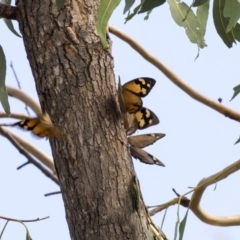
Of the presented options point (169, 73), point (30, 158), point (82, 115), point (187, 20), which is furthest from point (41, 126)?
point (169, 73)

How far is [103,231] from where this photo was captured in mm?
933

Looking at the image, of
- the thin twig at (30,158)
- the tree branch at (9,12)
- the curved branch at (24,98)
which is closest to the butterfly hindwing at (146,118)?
the tree branch at (9,12)

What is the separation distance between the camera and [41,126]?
101 cm

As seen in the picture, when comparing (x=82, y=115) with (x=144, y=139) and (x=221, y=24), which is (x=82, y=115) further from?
(x=221, y=24)

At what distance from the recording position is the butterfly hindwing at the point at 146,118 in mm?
1081

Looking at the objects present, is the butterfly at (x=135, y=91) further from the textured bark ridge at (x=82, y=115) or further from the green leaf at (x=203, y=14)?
the green leaf at (x=203, y=14)

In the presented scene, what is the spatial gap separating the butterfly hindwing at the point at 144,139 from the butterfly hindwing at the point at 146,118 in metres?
0.02

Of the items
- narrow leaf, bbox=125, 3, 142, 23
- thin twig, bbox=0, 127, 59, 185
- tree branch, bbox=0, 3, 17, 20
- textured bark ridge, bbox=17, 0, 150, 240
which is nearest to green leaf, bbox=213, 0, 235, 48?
narrow leaf, bbox=125, 3, 142, 23

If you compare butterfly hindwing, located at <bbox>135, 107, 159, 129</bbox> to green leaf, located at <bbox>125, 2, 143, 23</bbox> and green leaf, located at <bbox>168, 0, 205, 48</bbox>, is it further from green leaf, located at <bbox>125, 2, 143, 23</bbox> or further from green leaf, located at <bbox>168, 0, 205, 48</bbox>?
green leaf, located at <bbox>168, 0, 205, 48</bbox>

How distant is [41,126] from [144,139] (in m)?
0.19

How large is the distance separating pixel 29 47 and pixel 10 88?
1.01 meters

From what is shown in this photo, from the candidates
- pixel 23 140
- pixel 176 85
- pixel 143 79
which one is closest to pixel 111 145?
pixel 143 79

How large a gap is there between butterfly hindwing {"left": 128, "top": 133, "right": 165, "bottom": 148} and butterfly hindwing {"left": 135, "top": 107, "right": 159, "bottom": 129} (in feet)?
0.06

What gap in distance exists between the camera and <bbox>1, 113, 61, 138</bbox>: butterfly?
0.99m
